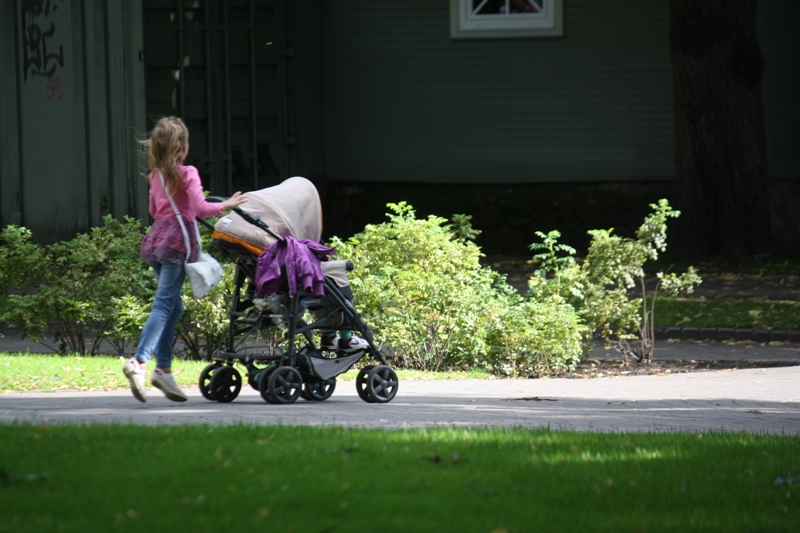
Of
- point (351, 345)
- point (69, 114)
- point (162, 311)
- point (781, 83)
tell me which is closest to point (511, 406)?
point (351, 345)

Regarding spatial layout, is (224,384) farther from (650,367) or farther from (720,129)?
(720,129)

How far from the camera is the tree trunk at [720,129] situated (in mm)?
18906

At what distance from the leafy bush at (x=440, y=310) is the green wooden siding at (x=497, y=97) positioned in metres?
11.5

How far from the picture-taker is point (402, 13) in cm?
2284

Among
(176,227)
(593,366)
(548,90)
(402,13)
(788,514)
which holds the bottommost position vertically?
(593,366)

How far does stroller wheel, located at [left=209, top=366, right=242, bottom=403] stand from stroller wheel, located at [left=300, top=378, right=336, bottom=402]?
485mm

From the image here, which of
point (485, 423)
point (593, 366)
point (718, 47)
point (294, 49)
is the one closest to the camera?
point (485, 423)

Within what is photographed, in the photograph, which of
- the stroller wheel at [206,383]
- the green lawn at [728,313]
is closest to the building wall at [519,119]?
the green lawn at [728,313]

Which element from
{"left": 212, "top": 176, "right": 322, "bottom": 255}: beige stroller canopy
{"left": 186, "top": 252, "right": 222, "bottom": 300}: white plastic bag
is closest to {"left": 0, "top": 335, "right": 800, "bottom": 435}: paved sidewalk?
{"left": 186, "top": 252, "right": 222, "bottom": 300}: white plastic bag

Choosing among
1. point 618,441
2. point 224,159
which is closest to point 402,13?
point 224,159

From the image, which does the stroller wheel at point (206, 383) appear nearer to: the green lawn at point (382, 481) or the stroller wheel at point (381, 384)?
the stroller wheel at point (381, 384)

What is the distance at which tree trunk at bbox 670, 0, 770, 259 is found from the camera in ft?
62.0

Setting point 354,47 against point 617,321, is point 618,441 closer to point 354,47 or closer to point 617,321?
point 617,321

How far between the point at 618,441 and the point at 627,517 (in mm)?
1791
